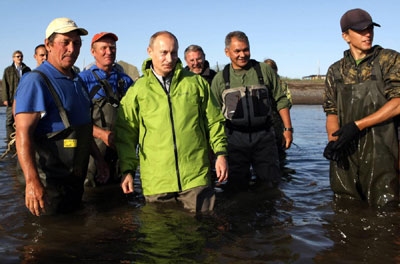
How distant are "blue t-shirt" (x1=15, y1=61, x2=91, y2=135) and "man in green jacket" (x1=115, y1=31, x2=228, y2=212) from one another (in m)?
0.47

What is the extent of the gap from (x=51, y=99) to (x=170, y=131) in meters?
1.23

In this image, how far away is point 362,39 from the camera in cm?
457

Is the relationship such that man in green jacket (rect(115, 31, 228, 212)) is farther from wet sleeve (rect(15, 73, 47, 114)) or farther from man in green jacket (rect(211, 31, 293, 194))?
man in green jacket (rect(211, 31, 293, 194))

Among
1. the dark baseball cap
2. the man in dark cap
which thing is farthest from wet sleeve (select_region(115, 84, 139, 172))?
the dark baseball cap

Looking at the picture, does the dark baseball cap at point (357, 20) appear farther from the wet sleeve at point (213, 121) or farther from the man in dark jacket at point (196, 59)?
the man in dark jacket at point (196, 59)

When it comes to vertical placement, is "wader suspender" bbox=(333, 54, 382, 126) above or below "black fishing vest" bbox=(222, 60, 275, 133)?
above

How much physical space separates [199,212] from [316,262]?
1402 millimetres

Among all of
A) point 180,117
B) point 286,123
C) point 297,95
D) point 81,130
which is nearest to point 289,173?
point 286,123

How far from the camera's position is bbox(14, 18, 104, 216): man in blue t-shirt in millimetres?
3680

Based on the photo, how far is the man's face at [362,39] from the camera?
4.55 m

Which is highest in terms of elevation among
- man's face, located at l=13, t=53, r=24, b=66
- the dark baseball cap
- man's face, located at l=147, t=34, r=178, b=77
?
man's face, located at l=13, t=53, r=24, b=66

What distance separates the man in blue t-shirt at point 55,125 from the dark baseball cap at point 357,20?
2.95m

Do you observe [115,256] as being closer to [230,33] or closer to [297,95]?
[230,33]

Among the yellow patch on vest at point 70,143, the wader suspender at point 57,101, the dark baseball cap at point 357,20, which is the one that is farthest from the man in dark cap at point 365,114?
the wader suspender at point 57,101
